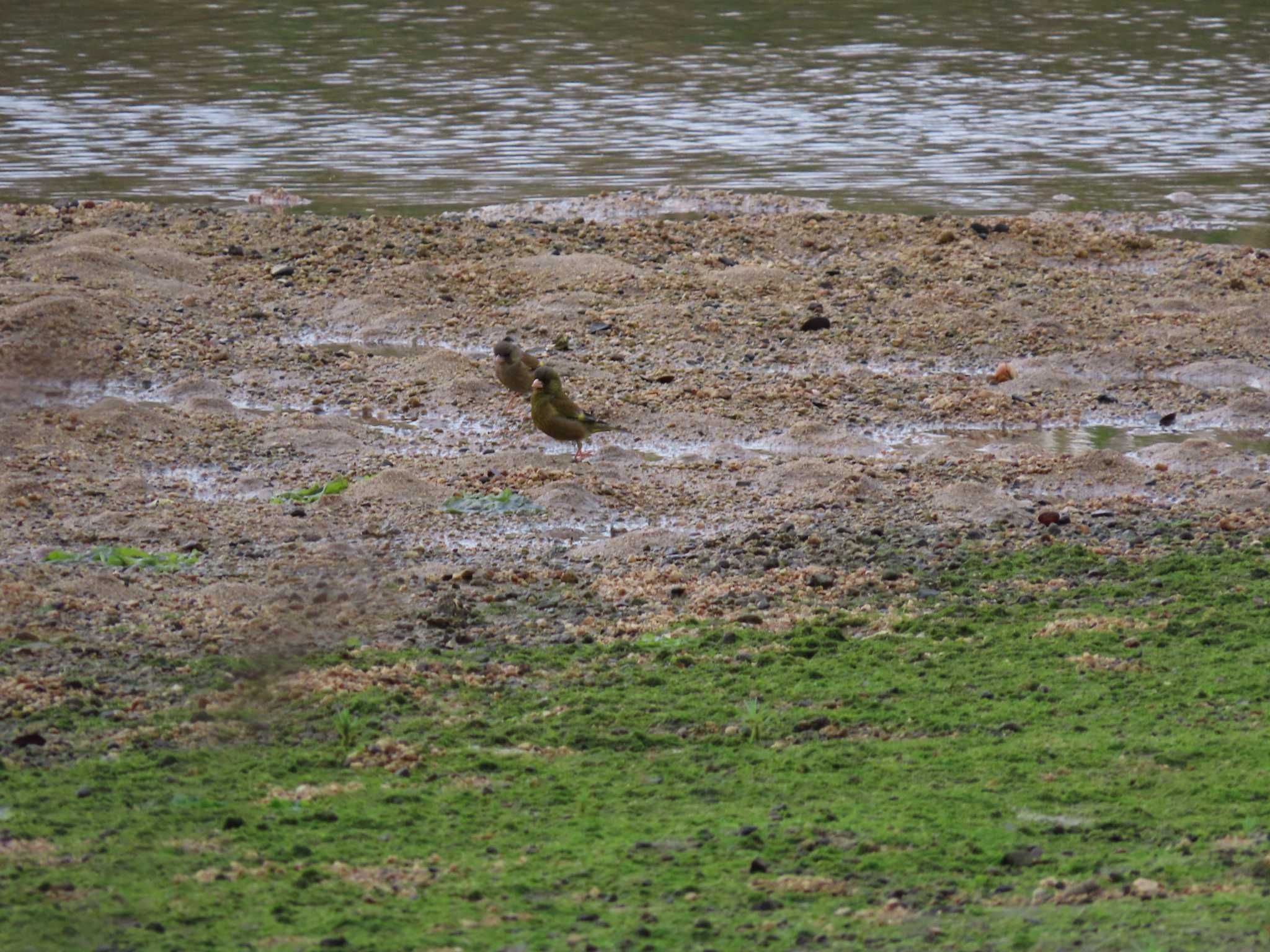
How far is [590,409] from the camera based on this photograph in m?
7.96

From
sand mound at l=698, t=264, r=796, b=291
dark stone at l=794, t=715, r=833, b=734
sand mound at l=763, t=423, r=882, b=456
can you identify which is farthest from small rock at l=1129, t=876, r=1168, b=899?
sand mound at l=698, t=264, r=796, b=291

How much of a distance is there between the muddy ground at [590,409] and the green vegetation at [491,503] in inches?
2.3

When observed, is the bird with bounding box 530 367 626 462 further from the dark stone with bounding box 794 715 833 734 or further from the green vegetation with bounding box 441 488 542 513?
the dark stone with bounding box 794 715 833 734

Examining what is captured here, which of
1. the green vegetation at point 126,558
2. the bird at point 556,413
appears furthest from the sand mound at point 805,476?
the green vegetation at point 126,558

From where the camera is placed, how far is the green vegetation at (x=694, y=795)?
11.0 feet

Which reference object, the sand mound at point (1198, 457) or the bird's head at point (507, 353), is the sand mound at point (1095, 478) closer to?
the sand mound at point (1198, 457)

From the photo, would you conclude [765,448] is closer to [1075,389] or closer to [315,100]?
[1075,389]

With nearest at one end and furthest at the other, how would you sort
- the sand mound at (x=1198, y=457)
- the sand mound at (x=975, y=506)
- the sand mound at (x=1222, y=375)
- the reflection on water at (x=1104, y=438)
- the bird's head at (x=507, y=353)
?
the sand mound at (x=975, y=506), the sand mound at (x=1198, y=457), the reflection on water at (x=1104, y=438), the bird's head at (x=507, y=353), the sand mound at (x=1222, y=375)

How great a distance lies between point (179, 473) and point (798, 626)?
9.67 ft

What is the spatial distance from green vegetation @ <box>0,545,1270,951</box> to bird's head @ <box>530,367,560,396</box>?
2378mm

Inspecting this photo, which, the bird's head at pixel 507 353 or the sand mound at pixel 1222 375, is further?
the sand mound at pixel 1222 375

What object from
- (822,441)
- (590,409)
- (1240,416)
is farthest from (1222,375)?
(590,409)

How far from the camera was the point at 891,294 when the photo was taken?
9.72 metres

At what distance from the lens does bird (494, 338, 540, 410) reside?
26.2 ft
